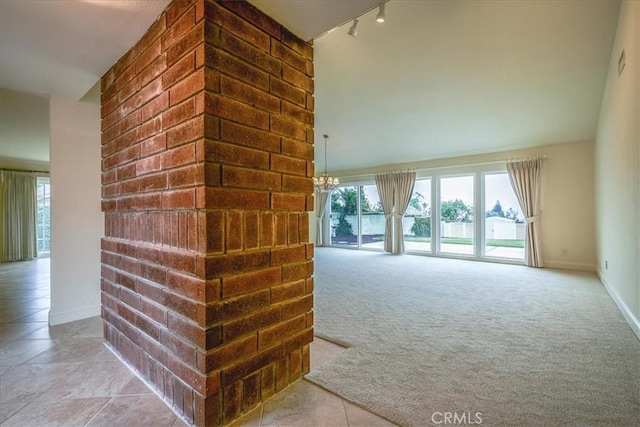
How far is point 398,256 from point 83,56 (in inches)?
248

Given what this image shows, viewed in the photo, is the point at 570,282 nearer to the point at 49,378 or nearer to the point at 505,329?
the point at 505,329

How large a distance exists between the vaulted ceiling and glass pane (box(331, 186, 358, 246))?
245 cm

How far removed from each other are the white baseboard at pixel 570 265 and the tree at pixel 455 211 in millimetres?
1575

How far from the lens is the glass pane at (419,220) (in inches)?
271

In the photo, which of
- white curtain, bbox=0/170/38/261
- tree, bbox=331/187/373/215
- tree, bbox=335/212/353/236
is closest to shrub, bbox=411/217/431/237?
tree, bbox=331/187/373/215

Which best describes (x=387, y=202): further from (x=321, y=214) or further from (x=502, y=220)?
(x=502, y=220)

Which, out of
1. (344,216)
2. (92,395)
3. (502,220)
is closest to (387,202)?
(344,216)

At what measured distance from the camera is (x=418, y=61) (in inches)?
144

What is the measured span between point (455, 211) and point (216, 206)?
635 cm

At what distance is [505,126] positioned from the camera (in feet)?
15.9

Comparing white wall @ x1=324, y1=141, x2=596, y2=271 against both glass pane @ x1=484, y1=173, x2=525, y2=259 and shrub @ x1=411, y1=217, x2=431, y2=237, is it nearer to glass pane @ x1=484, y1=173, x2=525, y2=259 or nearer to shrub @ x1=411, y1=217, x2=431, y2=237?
glass pane @ x1=484, y1=173, x2=525, y2=259

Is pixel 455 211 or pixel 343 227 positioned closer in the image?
pixel 455 211

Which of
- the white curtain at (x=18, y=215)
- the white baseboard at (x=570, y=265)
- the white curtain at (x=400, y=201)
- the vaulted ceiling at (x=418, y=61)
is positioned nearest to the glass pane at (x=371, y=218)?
the white curtain at (x=400, y=201)
